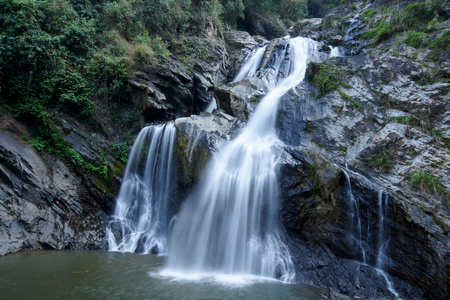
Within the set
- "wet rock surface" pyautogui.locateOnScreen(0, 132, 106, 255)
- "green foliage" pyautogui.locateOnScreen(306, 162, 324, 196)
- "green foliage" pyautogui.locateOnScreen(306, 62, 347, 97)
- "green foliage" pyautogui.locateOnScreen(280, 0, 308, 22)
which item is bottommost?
"wet rock surface" pyautogui.locateOnScreen(0, 132, 106, 255)

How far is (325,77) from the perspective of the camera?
11.4 m

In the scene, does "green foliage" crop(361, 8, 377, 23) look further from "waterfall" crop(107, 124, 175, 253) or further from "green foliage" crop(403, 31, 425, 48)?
"waterfall" crop(107, 124, 175, 253)

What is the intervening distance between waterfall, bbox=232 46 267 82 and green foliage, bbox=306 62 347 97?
17.1 feet

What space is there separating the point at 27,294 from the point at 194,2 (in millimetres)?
19669

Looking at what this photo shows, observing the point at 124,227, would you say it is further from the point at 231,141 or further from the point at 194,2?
the point at 194,2

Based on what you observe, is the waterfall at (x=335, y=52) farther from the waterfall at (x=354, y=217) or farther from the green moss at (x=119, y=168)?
the green moss at (x=119, y=168)

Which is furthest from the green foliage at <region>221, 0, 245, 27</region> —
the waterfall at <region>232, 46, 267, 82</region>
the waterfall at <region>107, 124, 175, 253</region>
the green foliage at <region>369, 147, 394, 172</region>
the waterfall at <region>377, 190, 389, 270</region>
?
the waterfall at <region>377, 190, 389, 270</region>

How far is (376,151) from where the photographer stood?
9.42 metres

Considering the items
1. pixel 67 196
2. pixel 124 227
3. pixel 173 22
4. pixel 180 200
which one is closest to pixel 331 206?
pixel 180 200

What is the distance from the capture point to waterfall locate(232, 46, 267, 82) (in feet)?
54.4

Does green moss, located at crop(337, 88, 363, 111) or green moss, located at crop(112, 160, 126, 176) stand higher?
green moss, located at crop(337, 88, 363, 111)

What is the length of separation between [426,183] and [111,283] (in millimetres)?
9634

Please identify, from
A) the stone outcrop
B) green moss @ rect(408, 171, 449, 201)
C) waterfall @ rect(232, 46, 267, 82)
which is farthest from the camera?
waterfall @ rect(232, 46, 267, 82)

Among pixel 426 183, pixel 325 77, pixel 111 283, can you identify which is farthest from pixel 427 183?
pixel 111 283
